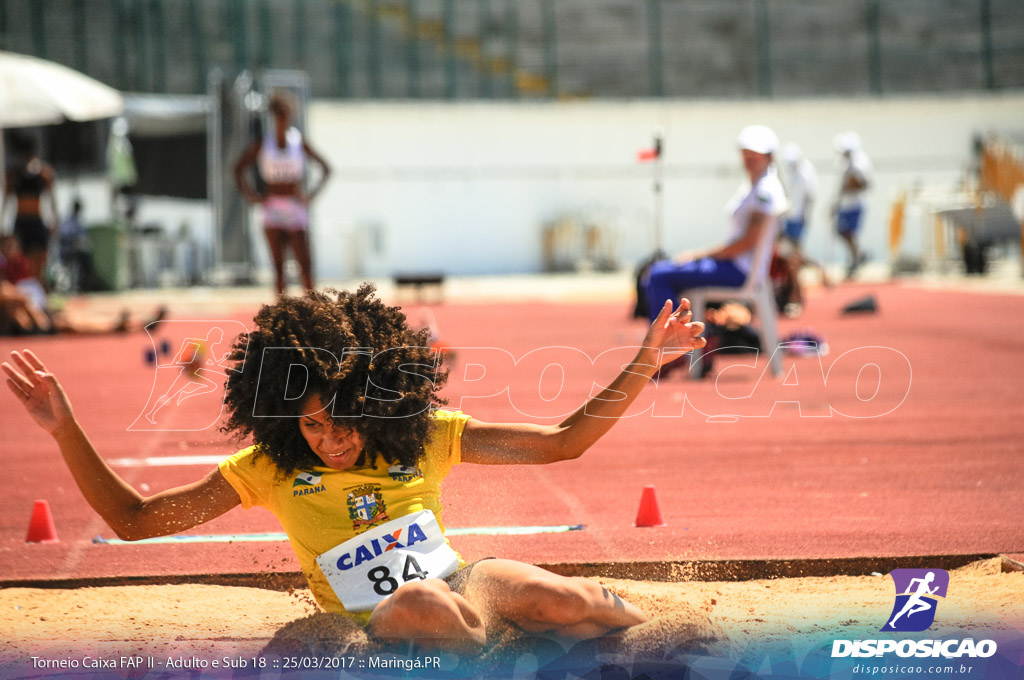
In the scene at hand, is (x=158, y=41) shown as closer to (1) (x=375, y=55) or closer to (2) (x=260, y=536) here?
(1) (x=375, y=55)

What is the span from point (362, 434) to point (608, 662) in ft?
3.03

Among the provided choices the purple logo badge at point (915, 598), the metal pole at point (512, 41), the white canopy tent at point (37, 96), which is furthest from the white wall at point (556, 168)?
the purple logo badge at point (915, 598)

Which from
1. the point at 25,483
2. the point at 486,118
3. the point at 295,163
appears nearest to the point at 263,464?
the point at 25,483

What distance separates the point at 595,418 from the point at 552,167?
25694 mm

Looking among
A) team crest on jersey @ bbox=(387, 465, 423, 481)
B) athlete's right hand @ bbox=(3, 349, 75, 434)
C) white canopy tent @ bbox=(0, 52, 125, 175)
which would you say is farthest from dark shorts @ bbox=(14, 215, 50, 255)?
team crest on jersey @ bbox=(387, 465, 423, 481)

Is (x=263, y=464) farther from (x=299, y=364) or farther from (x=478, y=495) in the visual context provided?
(x=478, y=495)

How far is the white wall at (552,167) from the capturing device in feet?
Result: 91.5

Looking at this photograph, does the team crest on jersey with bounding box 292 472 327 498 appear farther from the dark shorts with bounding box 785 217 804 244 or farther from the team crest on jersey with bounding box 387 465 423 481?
the dark shorts with bounding box 785 217 804 244

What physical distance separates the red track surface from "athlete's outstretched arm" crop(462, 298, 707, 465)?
461 millimetres

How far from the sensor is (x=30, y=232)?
15445 millimetres

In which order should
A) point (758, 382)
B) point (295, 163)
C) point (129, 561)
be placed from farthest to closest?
point (295, 163) < point (758, 382) < point (129, 561)

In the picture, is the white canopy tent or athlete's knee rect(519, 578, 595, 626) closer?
athlete's knee rect(519, 578, 595, 626)

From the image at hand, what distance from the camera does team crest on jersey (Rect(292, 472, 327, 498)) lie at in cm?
356

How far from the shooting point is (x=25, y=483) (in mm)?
6598
